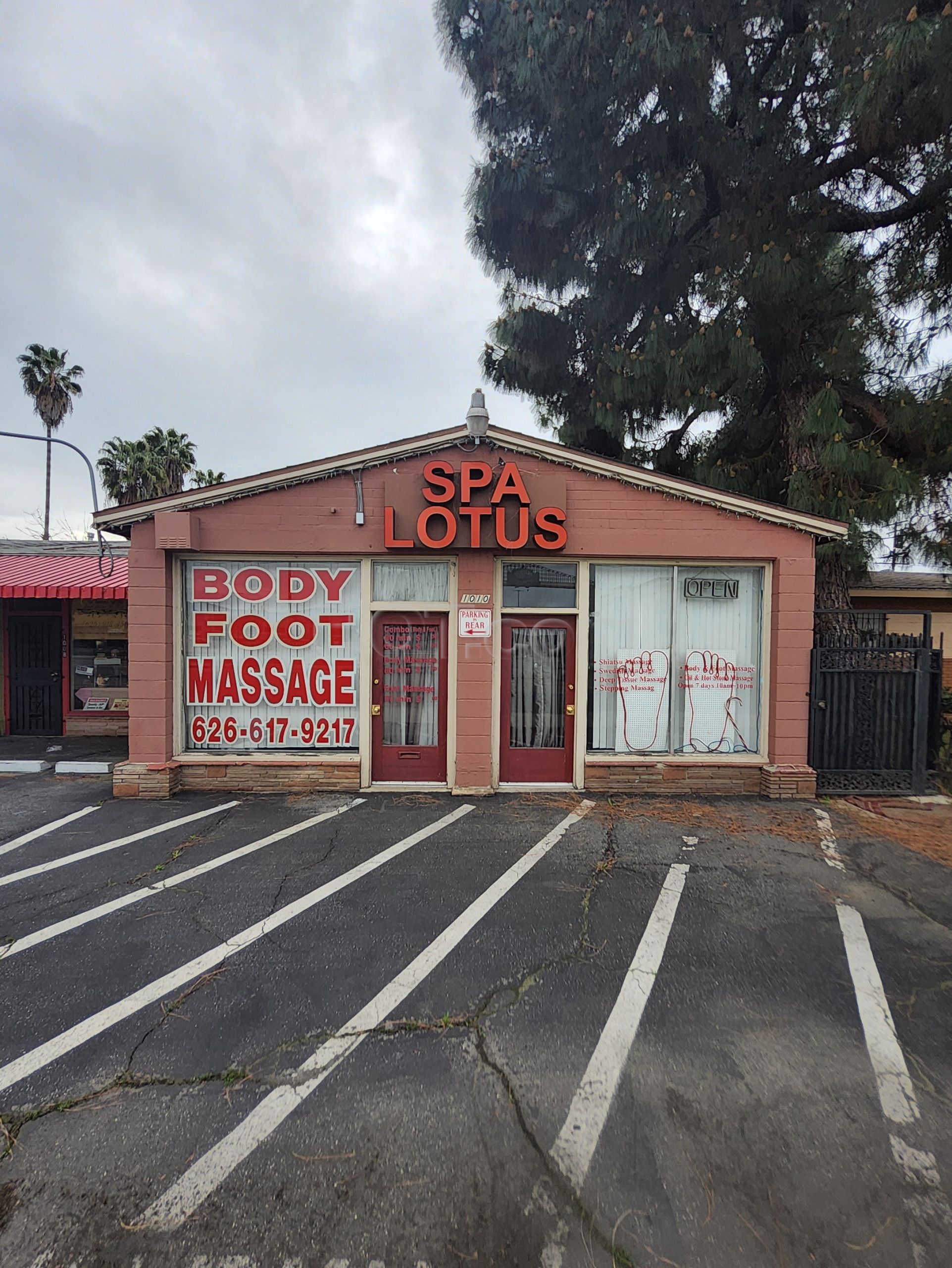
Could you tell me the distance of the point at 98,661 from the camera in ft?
35.3

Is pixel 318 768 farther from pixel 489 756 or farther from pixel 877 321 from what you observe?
pixel 877 321

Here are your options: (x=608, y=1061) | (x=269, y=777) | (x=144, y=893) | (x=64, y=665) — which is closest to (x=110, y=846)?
(x=144, y=893)

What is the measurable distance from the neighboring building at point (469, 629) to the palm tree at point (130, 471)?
72.2 ft

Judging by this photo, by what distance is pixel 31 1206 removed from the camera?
79.6 inches

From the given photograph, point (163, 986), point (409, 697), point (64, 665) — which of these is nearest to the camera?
point (163, 986)

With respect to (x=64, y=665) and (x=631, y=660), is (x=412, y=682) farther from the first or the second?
(x=64, y=665)

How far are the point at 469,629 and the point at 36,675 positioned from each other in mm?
9320

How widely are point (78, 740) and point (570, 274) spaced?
1272 centimetres

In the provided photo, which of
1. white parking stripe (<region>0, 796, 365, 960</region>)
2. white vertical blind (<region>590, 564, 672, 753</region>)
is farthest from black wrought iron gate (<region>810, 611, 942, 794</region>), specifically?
white parking stripe (<region>0, 796, 365, 960</region>)

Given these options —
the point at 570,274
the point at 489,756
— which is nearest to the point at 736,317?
the point at 570,274

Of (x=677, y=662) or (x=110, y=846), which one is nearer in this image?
(x=110, y=846)

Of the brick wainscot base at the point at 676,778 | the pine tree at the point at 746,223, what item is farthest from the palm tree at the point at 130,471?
the brick wainscot base at the point at 676,778

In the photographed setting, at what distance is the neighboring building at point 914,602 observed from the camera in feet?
39.9

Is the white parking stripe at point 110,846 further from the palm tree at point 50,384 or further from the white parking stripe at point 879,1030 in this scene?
the palm tree at point 50,384
